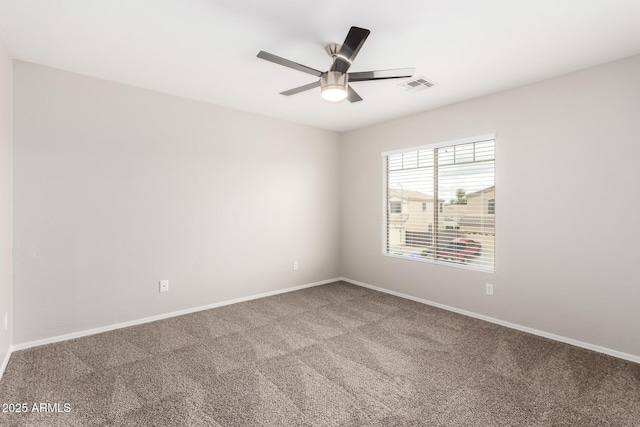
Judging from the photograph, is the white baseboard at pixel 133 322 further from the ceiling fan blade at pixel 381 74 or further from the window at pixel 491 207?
the ceiling fan blade at pixel 381 74

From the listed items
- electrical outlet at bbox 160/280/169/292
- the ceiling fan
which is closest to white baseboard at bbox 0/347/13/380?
electrical outlet at bbox 160/280/169/292

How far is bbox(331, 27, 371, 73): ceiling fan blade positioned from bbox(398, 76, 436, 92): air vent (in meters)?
1.08

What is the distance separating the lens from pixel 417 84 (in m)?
3.17

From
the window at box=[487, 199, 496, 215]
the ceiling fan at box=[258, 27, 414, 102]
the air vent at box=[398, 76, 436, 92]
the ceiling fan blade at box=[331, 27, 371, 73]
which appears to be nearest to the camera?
the ceiling fan blade at box=[331, 27, 371, 73]

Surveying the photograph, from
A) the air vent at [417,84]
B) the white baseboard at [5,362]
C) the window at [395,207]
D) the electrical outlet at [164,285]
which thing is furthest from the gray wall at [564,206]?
the white baseboard at [5,362]

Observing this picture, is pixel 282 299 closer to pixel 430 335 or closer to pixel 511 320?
pixel 430 335

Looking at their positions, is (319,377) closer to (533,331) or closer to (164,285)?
(164,285)

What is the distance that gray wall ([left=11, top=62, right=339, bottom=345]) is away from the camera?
282 centimetres

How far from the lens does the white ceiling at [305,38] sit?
200cm

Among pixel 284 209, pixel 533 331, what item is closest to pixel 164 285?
pixel 284 209

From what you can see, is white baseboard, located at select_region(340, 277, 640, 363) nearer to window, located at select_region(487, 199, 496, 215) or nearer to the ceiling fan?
window, located at select_region(487, 199, 496, 215)

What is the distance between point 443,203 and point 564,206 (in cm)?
125

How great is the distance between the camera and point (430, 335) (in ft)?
10.2

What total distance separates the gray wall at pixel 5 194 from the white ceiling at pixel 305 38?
0.24 meters
